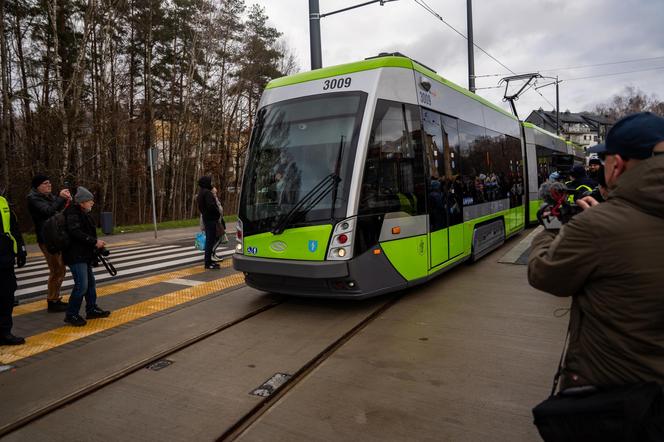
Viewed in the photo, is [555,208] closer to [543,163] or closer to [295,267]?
[295,267]

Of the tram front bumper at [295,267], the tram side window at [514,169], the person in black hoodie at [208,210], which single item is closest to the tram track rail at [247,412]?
the tram front bumper at [295,267]

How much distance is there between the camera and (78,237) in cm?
531

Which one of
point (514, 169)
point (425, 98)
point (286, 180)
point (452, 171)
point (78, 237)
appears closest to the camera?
point (78, 237)

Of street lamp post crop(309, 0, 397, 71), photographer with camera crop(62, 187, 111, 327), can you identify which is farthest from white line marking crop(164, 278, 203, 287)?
street lamp post crop(309, 0, 397, 71)

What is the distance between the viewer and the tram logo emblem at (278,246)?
5631mm

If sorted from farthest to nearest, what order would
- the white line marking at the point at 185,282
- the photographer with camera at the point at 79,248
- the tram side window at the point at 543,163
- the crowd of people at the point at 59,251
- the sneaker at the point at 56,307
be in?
the tram side window at the point at 543,163
the white line marking at the point at 185,282
the sneaker at the point at 56,307
the photographer with camera at the point at 79,248
the crowd of people at the point at 59,251

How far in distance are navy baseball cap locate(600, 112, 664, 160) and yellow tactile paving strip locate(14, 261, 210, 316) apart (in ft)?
23.7

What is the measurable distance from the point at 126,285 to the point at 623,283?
795 centimetres

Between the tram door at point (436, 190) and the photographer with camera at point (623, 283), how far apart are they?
192 inches

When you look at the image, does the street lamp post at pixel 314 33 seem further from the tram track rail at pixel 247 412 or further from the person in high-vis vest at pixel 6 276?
the person in high-vis vest at pixel 6 276

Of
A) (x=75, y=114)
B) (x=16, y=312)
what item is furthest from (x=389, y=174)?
(x=75, y=114)

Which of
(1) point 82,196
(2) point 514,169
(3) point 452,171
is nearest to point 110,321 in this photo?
(1) point 82,196

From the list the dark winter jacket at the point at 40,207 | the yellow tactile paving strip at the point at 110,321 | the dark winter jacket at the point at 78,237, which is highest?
the dark winter jacket at the point at 40,207

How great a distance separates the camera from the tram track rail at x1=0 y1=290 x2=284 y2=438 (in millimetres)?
3217
